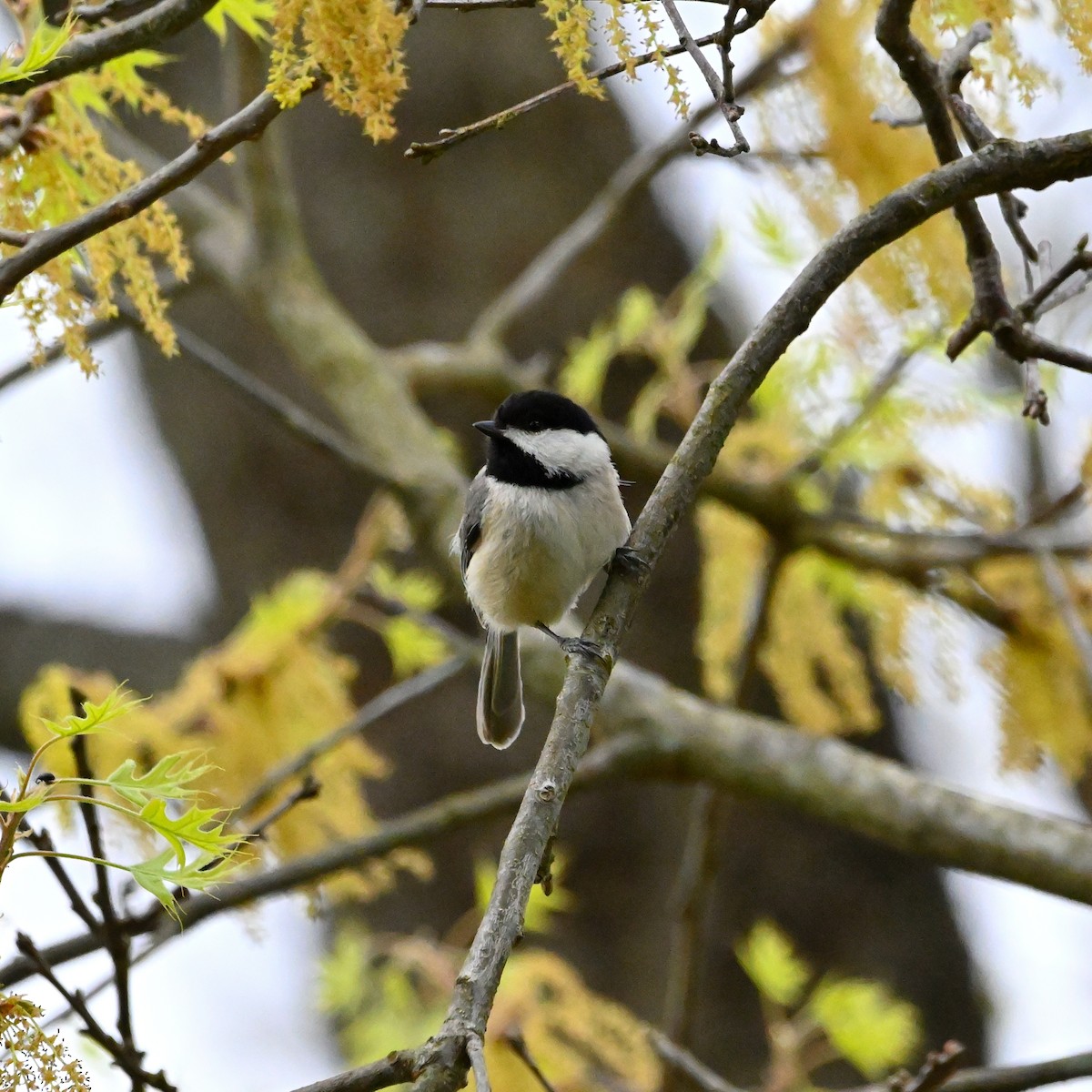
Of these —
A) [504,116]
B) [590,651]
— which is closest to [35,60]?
[504,116]

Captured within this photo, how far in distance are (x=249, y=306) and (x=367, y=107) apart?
215 centimetres

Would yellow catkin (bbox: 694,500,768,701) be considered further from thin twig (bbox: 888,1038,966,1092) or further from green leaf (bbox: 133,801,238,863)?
green leaf (bbox: 133,801,238,863)

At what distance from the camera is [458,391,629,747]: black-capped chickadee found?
7.84 feet

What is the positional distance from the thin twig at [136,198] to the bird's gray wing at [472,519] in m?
1.48

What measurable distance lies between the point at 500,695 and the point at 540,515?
62 centimetres

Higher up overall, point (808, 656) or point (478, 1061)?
point (478, 1061)

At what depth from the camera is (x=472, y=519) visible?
2625mm

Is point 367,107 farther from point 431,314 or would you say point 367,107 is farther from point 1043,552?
point 431,314

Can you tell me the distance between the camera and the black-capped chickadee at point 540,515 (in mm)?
2389

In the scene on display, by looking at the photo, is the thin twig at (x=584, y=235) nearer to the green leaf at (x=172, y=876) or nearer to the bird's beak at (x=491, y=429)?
the bird's beak at (x=491, y=429)

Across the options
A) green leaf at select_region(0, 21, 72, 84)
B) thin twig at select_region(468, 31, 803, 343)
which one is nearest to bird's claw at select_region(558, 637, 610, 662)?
green leaf at select_region(0, 21, 72, 84)

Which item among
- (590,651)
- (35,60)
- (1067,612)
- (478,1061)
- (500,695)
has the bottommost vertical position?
(1067,612)

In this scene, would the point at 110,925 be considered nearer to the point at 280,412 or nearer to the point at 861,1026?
the point at 280,412

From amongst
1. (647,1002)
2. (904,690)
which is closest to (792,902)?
(647,1002)
